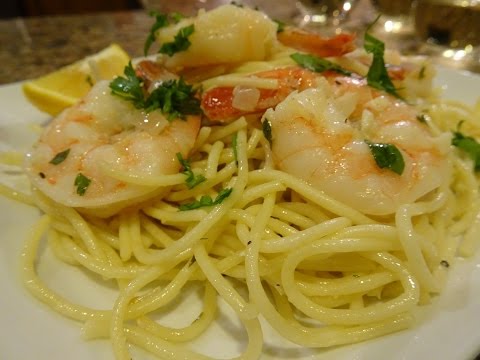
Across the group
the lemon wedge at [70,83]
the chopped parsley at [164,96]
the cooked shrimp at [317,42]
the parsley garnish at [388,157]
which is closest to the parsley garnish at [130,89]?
the chopped parsley at [164,96]

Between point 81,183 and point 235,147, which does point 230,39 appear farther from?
point 81,183

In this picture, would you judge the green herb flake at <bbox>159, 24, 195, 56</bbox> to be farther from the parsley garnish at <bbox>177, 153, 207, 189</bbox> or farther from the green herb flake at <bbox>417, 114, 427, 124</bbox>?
the green herb flake at <bbox>417, 114, 427, 124</bbox>

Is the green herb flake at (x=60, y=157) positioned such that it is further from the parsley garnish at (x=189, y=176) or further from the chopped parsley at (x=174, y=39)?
the chopped parsley at (x=174, y=39)

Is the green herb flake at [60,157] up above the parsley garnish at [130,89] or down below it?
below

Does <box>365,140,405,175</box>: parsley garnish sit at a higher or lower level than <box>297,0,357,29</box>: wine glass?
higher

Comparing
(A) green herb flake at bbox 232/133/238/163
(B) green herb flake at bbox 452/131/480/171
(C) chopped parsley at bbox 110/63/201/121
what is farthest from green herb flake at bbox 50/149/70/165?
(B) green herb flake at bbox 452/131/480/171
